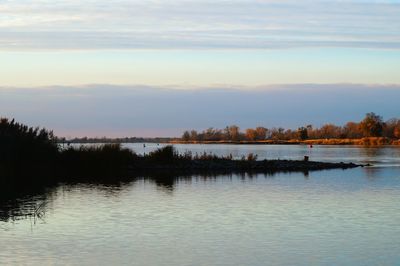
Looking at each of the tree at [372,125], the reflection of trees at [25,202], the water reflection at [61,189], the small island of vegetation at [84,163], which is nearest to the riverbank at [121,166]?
the small island of vegetation at [84,163]

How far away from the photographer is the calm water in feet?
42.9

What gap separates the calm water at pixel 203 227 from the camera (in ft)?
42.9

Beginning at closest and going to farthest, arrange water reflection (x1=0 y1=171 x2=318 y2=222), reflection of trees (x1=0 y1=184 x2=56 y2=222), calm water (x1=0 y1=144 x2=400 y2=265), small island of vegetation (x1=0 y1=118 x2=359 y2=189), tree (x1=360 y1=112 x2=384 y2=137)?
1. calm water (x1=0 y1=144 x2=400 y2=265)
2. reflection of trees (x1=0 y1=184 x2=56 y2=222)
3. water reflection (x1=0 y1=171 x2=318 y2=222)
4. small island of vegetation (x1=0 y1=118 x2=359 y2=189)
5. tree (x1=360 y1=112 x2=384 y2=137)

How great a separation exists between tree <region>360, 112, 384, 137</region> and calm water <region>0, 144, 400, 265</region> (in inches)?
4471

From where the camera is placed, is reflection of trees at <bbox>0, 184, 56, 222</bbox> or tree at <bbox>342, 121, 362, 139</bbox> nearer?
reflection of trees at <bbox>0, 184, 56, 222</bbox>

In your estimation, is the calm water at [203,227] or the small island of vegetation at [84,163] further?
Result: the small island of vegetation at [84,163]

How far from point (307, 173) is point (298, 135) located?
124580 mm

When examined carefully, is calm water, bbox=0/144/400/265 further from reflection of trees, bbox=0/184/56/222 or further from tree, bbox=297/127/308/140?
tree, bbox=297/127/308/140

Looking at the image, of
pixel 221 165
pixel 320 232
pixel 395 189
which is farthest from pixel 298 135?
pixel 320 232

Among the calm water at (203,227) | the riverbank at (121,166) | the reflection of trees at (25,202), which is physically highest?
the riverbank at (121,166)

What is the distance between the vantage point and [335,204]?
21.5 meters

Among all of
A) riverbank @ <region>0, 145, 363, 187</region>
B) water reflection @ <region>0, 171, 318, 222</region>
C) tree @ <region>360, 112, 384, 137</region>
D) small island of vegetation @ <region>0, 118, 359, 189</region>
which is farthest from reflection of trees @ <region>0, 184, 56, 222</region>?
tree @ <region>360, 112, 384, 137</region>

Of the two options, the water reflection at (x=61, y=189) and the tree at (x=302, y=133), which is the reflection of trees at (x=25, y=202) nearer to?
the water reflection at (x=61, y=189)

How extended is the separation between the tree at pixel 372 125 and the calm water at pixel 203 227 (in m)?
114
